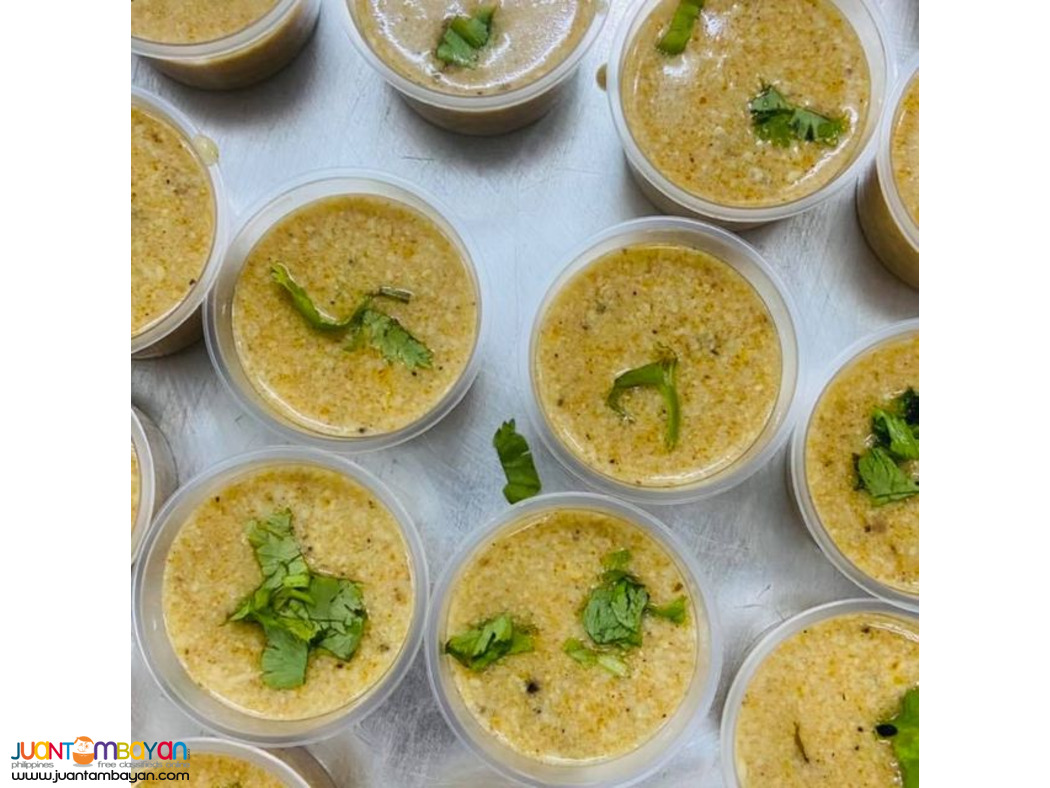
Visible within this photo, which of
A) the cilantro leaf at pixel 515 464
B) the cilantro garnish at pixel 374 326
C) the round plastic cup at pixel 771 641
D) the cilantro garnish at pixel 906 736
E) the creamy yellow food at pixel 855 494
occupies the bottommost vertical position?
the cilantro garnish at pixel 906 736

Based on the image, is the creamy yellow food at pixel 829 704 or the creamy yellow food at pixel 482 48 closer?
the creamy yellow food at pixel 829 704

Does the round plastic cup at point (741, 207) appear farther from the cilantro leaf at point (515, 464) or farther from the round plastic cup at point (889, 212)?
the cilantro leaf at point (515, 464)

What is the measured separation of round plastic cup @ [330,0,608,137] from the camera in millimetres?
2195

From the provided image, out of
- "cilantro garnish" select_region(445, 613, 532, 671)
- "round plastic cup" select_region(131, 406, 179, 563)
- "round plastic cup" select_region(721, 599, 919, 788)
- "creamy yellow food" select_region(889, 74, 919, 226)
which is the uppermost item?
"creamy yellow food" select_region(889, 74, 919, 226)

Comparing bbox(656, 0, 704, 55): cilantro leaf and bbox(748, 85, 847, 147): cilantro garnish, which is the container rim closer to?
bbox(656, 0, 704, 55): cilantro leaf

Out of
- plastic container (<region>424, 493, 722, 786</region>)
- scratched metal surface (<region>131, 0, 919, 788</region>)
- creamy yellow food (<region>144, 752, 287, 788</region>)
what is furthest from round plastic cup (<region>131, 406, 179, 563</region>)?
plastic container (<region>424, 493, 722, 786</region>)

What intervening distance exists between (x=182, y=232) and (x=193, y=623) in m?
0.90

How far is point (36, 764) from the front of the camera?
175 centimetres

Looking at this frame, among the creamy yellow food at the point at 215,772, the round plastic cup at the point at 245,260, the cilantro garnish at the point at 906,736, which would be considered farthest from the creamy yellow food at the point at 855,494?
the creamy yellow food at the point at 215,772

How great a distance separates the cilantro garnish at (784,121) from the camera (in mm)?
2225

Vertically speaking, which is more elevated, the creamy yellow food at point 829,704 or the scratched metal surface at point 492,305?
the scratched metal surface at point 492,305

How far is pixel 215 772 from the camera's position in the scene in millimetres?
2197

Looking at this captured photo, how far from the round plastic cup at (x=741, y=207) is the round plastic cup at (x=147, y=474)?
1296mm

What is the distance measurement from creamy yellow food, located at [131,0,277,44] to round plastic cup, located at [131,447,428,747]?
98cm
